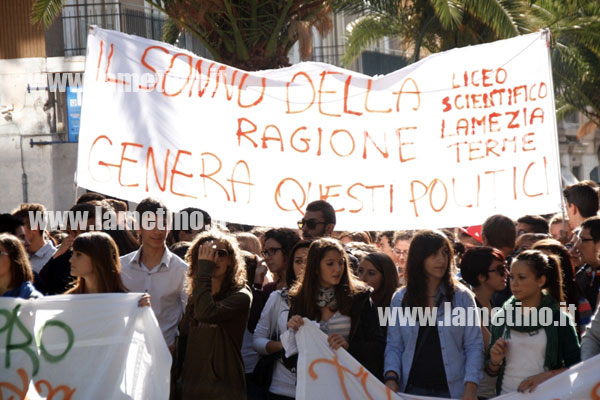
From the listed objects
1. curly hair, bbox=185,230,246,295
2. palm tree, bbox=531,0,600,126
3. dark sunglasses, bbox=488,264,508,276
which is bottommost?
dark sunglasses, bbox=488,264,508,276

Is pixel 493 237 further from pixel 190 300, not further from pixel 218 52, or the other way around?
pixel 218 52

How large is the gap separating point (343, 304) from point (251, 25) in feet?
27.2

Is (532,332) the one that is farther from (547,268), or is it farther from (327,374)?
(327,374)

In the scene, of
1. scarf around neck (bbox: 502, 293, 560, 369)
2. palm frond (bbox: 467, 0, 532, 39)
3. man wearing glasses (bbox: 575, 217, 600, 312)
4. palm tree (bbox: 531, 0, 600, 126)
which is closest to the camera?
scarf around neck (bbox: 502, 293, 560, 369)

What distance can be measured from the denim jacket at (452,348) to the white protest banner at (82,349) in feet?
3.88

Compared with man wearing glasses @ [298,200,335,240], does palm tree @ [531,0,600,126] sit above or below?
above

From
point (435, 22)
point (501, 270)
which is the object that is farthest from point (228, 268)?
point (435, 22)

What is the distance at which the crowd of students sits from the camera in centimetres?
532

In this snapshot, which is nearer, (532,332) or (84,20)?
(532,332)

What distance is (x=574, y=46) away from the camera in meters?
25.6

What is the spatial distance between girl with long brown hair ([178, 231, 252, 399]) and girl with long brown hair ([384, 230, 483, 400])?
787mm

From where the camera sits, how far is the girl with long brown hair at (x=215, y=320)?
5.41 m

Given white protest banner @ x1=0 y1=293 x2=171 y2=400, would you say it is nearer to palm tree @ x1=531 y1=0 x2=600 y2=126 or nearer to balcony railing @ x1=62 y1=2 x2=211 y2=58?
palm tree @ x1=531 y1=0 x2=600 y2=126

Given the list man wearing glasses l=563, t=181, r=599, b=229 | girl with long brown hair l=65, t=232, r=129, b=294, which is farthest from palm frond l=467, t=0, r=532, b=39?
girl with long brown hair l=65, t=232, r=129, b=294
